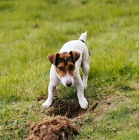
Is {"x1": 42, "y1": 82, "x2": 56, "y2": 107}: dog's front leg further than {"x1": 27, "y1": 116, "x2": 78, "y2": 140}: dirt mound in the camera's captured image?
Yes

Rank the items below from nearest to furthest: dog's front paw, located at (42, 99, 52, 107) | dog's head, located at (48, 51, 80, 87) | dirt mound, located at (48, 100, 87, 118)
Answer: dog's head, located at (48, 51, 80, 87) < dirt mound, located at (48, 100, 87, 118) < dog's front paw, located at (42, 99, 52, 107)

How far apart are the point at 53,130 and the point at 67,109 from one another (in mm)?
1118

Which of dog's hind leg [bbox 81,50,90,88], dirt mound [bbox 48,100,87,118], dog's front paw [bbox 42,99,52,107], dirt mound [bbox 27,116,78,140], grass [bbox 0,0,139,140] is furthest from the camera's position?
dog's hind leg [bbox 81,50,90,88]

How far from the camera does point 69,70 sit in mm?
5922

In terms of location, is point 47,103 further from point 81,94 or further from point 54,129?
point 54,129

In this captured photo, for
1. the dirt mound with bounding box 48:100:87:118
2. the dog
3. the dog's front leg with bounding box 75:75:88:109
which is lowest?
the dirt mound with bounding box 48:100:87:118

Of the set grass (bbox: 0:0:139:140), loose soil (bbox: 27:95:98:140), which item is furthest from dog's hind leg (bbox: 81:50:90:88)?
loose soil (bbox: 27:95:98:140)

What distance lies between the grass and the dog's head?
628 mm

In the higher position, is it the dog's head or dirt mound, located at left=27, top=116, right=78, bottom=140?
the dog's head

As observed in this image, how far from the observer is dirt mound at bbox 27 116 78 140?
513 centimetres

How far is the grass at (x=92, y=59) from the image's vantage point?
5.68 m

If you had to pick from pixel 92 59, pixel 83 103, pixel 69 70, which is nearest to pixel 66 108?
pixel 83 103

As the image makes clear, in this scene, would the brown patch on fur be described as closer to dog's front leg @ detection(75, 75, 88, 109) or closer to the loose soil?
dog's front leg @ detection(75, 75, 88, 109)

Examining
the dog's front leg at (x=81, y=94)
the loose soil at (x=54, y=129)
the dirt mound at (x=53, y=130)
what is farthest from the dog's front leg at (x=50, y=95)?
the dirt mound at (x=53, y=130)
